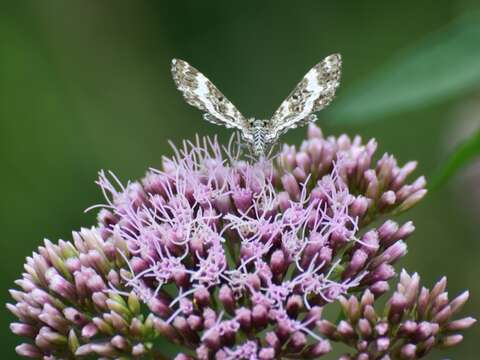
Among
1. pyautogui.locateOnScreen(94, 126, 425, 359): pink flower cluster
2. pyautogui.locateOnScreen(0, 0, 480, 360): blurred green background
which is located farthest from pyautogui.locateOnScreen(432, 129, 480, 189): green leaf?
pyautogui.locateOnScreen(0, 0, 480, 360): blurred green background

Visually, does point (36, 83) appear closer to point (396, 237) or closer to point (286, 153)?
point (286, 153)

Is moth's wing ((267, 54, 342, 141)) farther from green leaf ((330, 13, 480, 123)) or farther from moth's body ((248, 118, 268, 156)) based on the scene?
green leaf ((330, 13, 480, 123))

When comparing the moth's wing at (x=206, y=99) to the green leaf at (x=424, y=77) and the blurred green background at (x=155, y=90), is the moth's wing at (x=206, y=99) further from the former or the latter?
the blurred green background at (x=155, y=90)

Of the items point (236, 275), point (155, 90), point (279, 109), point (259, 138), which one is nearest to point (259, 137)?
point (259, 138)

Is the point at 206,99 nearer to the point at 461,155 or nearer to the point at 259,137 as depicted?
the point at 259,137

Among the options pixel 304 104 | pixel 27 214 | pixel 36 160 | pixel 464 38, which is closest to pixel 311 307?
pixel 304 104
